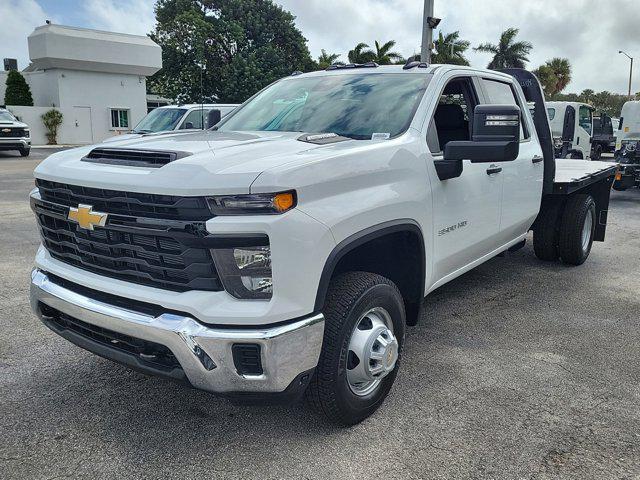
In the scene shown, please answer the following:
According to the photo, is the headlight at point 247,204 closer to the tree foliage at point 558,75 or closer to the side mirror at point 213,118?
the side mirror at point 213,118

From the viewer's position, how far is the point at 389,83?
4.05m

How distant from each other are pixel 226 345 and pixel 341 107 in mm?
2036

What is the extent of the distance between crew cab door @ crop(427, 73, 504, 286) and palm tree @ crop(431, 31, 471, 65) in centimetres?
3834

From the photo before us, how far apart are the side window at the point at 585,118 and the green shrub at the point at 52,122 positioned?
88.3 feet

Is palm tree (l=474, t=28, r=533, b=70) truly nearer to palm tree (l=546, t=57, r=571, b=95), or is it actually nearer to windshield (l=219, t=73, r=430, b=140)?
palm tree (l=546, t=57, r=571, b=95)

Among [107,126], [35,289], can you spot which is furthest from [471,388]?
[107,126]

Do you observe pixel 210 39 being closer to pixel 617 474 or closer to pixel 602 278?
pixel 602 278

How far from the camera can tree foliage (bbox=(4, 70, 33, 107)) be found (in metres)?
33.2

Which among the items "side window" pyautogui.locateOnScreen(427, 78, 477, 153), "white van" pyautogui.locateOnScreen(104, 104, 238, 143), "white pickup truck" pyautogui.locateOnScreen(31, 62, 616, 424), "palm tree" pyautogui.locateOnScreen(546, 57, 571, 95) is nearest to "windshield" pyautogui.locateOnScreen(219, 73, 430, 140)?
"white pickup truck" pyautogui.locateOnScreen(31, 62, 616, 424)

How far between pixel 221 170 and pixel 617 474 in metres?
2.27

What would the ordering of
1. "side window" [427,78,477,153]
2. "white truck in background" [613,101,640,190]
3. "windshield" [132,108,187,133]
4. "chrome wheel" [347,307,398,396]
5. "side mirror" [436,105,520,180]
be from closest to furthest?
"chrome wheel" [347,307,398,396] < "side mirror" [436,105,520,180] < "side window" [427,78,477,153] < "white truck in background" [613,101,640,190] < "windshield" [132,108,187,133]

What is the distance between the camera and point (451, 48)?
40781mm

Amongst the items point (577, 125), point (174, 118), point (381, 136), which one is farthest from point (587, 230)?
point (577, 125)

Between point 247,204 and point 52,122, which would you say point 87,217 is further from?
point 52,122
